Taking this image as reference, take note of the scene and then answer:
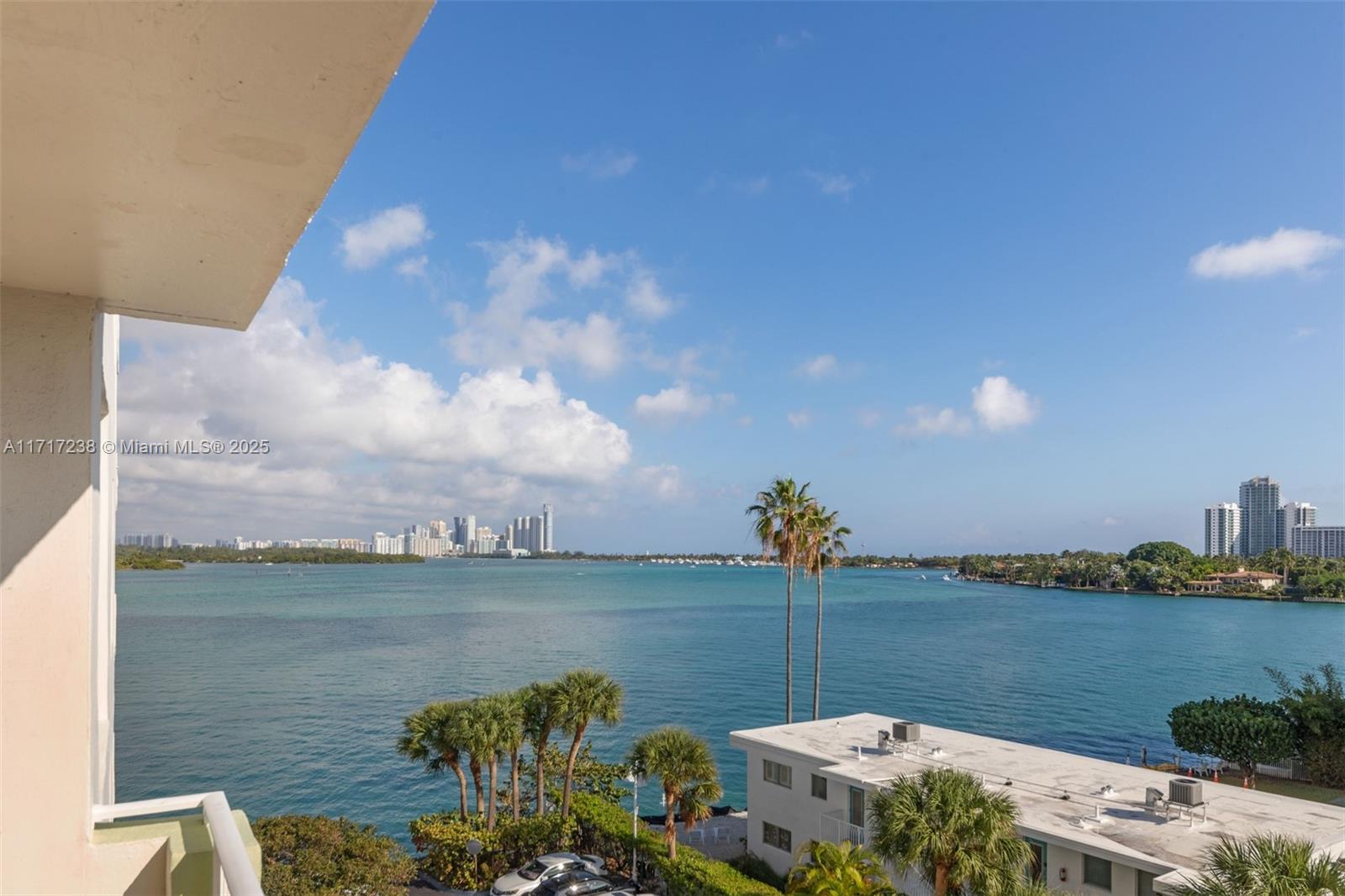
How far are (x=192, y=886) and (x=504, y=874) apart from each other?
18552 mm

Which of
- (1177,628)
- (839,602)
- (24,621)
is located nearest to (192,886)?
(24,621)

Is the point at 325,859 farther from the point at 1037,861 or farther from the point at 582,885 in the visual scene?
the point at 1037,861

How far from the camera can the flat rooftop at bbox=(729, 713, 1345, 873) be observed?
12234 mm

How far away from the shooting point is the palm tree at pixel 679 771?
60.1 ft

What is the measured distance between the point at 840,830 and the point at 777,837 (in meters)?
2.72

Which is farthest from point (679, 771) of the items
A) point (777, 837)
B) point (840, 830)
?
point (840, 830)

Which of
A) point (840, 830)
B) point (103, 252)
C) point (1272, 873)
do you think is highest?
point (103, 252)

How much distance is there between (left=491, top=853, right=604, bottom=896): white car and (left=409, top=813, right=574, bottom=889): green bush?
1.10 metres

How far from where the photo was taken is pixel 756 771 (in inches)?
746

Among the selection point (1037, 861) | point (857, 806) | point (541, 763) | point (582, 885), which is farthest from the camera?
point (541, 763)

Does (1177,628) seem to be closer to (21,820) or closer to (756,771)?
(756,771)

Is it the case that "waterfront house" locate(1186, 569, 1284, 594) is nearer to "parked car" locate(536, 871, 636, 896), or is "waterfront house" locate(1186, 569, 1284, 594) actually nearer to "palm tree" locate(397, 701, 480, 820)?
"parked car" locate(536, 871, 636, 896)

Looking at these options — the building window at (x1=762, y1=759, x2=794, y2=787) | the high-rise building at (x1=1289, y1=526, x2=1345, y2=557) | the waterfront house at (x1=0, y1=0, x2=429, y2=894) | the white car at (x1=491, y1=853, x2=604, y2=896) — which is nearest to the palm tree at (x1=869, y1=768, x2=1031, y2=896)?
the building window at (x1=762, y1=759, x2=794, y2=787)

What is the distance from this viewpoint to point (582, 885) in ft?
58.4
